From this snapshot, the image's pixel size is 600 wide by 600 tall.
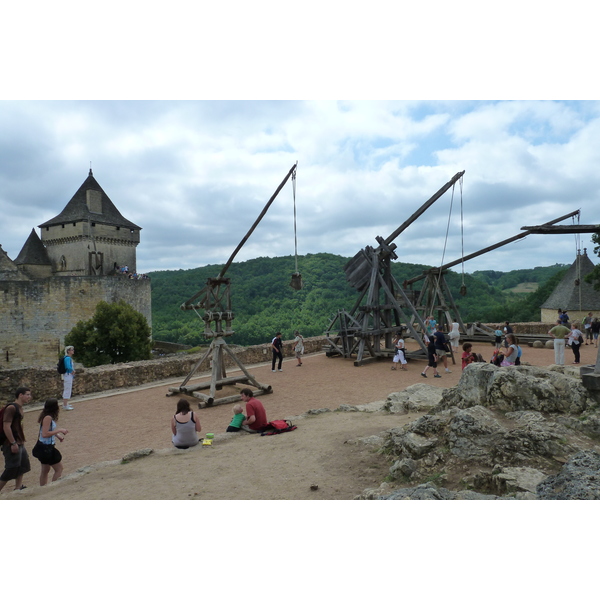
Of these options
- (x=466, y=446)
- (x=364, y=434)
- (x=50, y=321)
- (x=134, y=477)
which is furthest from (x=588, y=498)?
(x=50, y=321)

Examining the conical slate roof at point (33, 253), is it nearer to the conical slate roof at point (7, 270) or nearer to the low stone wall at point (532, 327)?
the conical slate roof at point (7, 270)

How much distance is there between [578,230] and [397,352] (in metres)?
7.14

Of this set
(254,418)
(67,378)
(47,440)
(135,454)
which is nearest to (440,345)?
(254,418)

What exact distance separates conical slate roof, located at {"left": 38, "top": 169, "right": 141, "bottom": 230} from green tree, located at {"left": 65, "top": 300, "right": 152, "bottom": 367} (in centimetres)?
1800

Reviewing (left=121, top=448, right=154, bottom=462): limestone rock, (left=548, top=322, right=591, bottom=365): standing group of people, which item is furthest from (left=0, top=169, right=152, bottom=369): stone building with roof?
(left=548, top=322, right=591, bottom=365): standing group of people

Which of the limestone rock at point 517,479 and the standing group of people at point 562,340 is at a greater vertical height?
the standing group of people at point 562,340

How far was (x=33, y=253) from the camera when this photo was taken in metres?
39.0

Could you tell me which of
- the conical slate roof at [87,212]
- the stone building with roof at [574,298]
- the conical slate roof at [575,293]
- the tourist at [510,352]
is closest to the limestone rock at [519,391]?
the tourist at [510,352]

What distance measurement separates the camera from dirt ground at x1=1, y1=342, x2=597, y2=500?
401 centimetres

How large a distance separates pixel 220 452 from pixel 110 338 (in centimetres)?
2047

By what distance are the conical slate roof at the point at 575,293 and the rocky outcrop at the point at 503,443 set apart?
67.4 ft

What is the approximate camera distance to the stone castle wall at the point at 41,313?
25.3m

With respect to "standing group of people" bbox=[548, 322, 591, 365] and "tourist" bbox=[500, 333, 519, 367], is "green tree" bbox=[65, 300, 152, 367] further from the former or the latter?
"tourist" bbox=[500, 333, 519, 367]

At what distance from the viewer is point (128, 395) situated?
9156 millimetres
